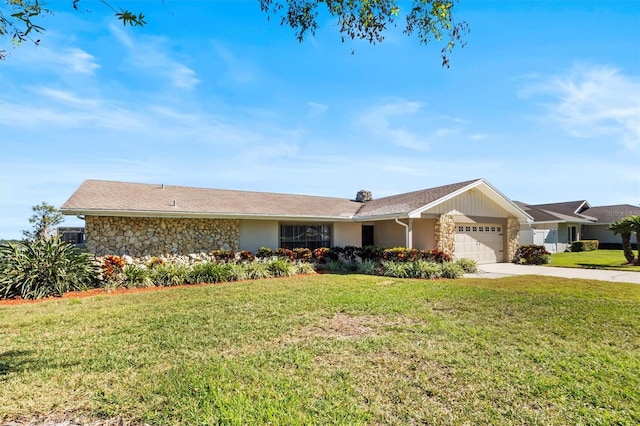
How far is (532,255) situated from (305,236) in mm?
12692

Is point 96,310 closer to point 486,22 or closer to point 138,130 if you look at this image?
point 138,130

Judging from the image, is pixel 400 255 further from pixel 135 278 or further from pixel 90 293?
pixel 90 293

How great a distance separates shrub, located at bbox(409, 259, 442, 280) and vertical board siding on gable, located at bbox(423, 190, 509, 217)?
3.16 m

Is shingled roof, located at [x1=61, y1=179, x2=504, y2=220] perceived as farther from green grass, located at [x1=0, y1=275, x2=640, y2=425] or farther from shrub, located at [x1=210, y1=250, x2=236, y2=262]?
green grass, located at [x1=0, y1=275, x2=640, y2=425]

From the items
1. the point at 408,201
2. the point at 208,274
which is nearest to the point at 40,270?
the point at 208,274

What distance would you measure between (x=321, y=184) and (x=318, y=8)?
60.4ft

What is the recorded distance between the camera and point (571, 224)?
96.5ft

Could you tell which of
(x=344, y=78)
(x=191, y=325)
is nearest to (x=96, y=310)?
(x=191, y=325)

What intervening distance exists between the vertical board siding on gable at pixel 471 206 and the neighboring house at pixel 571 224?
8.65 meters

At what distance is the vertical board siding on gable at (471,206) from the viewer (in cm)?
1611

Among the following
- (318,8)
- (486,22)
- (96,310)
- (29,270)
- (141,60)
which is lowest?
(96,310)

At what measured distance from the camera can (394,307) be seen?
7551 mm

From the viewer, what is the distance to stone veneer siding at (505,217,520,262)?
18891 millimetres

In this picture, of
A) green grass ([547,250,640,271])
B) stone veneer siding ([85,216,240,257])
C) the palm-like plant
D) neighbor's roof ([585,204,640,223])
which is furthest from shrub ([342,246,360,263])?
neighbor's roof ([585,204,640,223])
